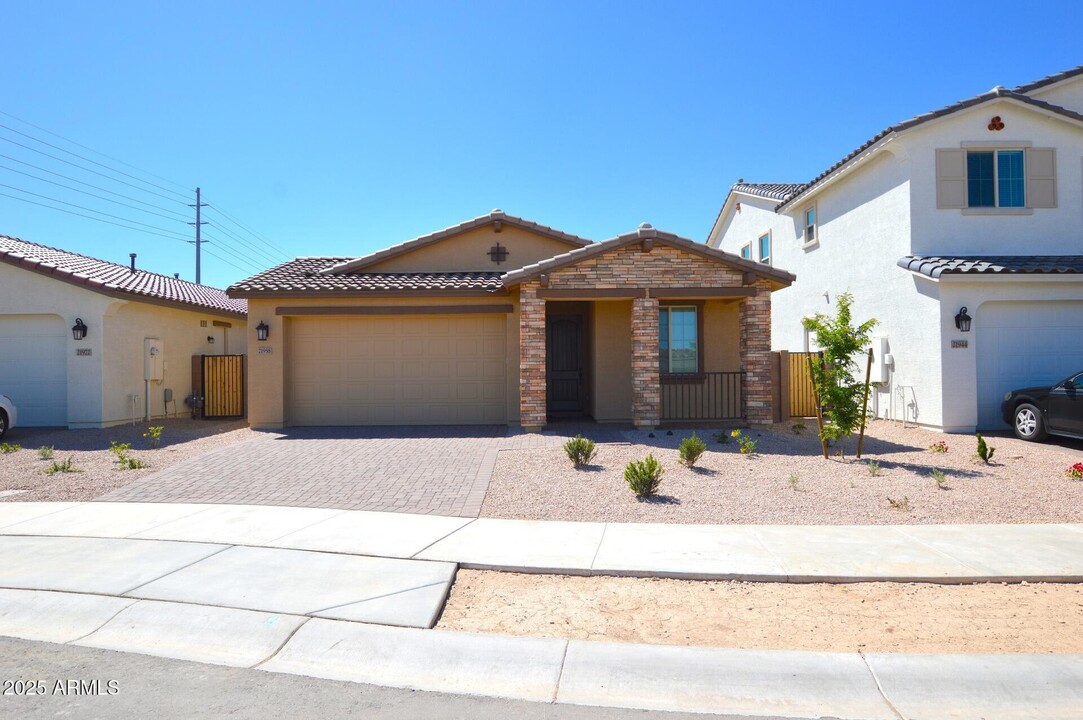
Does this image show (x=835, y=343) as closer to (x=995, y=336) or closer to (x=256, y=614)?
(x=995, y=336)

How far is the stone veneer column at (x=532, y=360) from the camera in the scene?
13969mm

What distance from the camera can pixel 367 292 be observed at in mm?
15391

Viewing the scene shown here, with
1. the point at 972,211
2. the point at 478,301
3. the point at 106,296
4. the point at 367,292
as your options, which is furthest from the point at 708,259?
the point at 106,296

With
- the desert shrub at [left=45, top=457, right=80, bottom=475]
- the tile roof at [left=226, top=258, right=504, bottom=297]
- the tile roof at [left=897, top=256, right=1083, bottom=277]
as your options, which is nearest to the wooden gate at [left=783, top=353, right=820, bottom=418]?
the tile roof at [left=897, top=256, right=1083, bottom=277]

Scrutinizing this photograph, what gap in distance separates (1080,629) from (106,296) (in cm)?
1753

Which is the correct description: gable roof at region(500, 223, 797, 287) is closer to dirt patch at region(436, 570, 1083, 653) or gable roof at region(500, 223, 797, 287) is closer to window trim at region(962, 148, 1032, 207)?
window trim at region(962, 148, 1032, 207)

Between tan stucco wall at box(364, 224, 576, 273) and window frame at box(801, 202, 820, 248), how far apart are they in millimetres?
7747

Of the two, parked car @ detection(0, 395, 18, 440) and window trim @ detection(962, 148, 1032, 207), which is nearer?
parked car @ detection(0, 395, 18, 440)

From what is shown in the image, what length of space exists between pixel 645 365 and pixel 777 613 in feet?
29.0

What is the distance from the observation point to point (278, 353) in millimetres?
15438

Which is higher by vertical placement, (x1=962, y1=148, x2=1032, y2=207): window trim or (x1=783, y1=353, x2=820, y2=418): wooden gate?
(x1=962, y1=148, x2=1032, y2=207): window trim

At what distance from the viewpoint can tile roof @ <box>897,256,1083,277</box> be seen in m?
13.5

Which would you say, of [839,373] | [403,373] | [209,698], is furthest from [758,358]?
[209,698]

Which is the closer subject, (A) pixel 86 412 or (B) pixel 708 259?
(B) pixel 708 259
